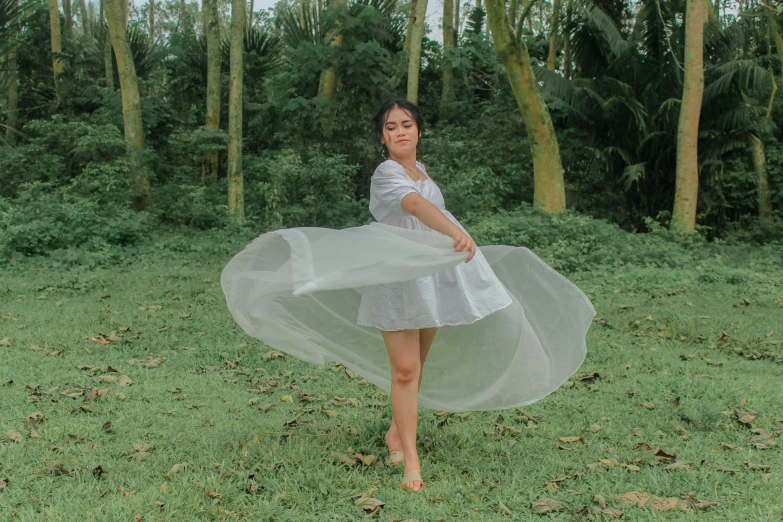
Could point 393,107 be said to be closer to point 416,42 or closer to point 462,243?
point 462,243

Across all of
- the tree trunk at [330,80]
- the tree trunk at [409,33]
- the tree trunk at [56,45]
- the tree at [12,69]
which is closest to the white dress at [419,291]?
the tree trunk at [330,80]

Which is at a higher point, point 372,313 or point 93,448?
point 372,313

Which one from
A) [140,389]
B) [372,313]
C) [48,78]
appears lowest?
[140,389]

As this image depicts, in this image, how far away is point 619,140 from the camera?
603 inches

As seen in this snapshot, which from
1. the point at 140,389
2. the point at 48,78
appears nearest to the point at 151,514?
the point at 140,389

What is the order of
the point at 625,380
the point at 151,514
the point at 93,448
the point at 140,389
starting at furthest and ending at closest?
the point at 625,380
the point at 140,389
the point at 93,448
the point at 151,514

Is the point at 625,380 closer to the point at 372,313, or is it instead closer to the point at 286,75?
the point at 372,313

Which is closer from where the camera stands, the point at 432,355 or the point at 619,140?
the point at 432,355

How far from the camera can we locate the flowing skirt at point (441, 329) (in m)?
3.58

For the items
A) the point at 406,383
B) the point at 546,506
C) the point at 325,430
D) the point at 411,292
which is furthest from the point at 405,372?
the point at 325,430

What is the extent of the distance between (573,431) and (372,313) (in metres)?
1.67

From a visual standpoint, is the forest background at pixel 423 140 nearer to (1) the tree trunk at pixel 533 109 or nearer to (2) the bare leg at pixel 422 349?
(1) the tree trunk at pixel 533 109

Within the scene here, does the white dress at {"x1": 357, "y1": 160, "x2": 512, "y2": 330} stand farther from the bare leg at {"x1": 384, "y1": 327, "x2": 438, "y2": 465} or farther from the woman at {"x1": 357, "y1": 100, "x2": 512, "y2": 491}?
the bare leg at {"x1": 384, "y1": 327, "x2": 438, "y2": 465}

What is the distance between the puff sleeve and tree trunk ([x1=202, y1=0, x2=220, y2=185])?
12.9 m
